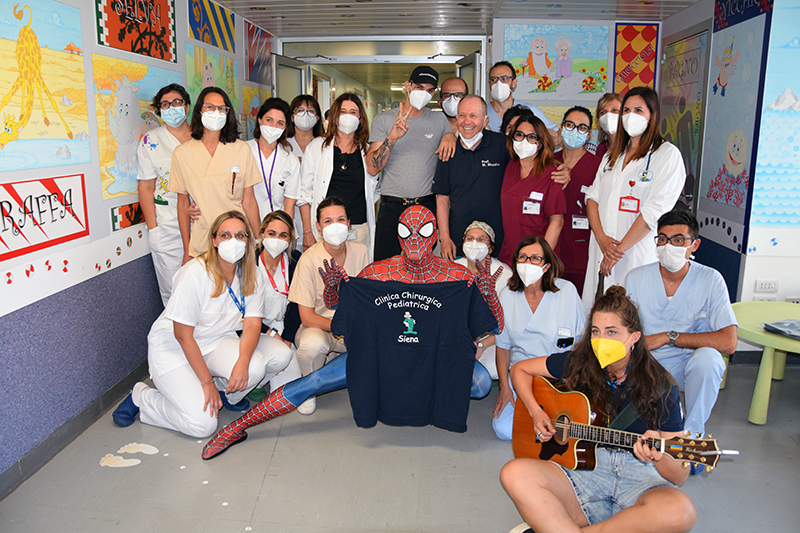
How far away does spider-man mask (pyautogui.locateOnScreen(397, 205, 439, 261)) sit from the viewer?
2861 mm

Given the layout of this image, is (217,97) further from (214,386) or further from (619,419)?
(619,419)

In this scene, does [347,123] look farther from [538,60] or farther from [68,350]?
[538,60]

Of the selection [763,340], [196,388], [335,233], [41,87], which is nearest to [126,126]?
[41,87]

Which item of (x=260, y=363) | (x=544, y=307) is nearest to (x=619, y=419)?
(x=544, y=307)

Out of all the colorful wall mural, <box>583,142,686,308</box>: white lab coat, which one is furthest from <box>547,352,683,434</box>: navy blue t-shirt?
the colorful wall mural

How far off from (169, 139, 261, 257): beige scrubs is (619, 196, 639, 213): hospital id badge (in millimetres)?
2315

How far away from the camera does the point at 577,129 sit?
377 cm

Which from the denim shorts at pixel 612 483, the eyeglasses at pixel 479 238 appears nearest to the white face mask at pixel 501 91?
the eyeglasses at pixel 479 238

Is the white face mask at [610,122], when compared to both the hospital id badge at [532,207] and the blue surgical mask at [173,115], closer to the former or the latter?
the hospital id badge at [532,207]

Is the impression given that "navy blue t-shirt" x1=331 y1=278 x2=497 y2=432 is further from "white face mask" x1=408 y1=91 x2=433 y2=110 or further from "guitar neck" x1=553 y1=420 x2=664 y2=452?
"white face mask" x1=408 y1=91 x2=433 y2=110

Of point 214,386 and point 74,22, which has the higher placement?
point 74,22

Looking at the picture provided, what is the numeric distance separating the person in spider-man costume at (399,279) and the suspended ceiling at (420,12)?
3.24m

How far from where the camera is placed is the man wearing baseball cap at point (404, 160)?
3992 millimetres

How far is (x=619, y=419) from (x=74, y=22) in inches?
130
